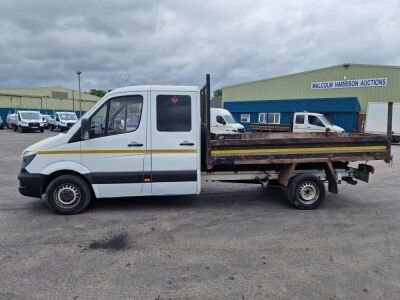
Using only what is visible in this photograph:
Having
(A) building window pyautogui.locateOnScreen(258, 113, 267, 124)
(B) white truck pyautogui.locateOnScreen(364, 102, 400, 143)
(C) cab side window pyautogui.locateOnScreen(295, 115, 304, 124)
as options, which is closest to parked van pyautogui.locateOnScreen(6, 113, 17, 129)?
(A) building window pyautogui.locateOnScreen(258, 113, 267, 124)

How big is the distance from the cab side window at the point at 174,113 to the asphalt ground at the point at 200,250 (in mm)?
1617

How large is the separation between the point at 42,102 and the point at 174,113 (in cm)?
5938

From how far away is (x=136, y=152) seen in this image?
5.80 metres

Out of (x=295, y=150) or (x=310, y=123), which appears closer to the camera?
(x=295, y=150)

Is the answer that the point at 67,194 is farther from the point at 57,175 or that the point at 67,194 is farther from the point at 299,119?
the point at 299,119

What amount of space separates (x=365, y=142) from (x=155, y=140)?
4.06 metres

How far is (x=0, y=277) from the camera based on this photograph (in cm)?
369

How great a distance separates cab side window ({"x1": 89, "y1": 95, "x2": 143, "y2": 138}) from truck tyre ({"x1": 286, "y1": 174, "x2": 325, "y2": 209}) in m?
3.23

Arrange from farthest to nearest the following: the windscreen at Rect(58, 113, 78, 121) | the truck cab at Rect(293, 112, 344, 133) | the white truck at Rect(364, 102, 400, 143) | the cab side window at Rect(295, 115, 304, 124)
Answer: the windscreen at Rect(58, 113, 78, 121) < the white truck at Rect(364, 102, 400, 143) < the cab side window at Rect(295, 115, 304, 124) < the truck cab at Rect(293, 112, 344, 133)

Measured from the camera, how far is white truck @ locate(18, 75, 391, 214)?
5.73m

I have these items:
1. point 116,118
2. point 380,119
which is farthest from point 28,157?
point 380,119

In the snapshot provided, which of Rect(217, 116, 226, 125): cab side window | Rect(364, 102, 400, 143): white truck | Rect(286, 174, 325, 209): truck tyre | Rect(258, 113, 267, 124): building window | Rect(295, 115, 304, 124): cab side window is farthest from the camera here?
Rect(258, 113, 267, 124): building window

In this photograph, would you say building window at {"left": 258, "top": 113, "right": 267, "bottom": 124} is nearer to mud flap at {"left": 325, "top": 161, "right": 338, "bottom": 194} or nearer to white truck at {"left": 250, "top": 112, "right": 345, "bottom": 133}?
white truck at {"left": 250, "top": 112, "right": 345, "bottom": 133}

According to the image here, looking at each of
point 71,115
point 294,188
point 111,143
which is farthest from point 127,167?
point 71,115
